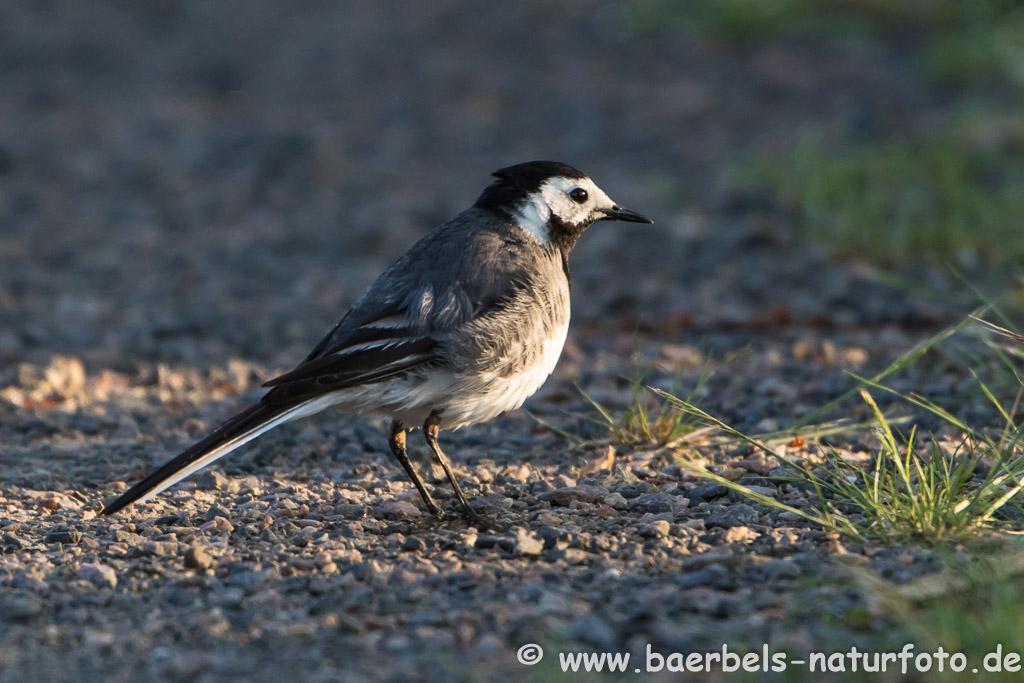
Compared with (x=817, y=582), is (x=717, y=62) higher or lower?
higher

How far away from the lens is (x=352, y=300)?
7.62 m

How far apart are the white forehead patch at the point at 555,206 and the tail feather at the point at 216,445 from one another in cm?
128

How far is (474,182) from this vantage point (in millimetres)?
9641

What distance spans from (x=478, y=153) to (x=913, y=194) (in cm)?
396

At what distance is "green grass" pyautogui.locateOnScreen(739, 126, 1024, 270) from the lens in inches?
280

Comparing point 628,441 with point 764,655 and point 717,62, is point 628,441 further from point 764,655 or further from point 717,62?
point 717,62

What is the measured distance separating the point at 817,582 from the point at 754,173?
5.91 m

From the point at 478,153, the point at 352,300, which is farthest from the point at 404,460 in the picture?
the point at 478,153

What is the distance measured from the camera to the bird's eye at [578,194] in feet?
16.7

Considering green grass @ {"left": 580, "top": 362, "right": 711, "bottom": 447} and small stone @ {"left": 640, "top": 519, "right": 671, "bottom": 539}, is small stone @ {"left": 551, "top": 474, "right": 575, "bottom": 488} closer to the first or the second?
green grass @ {"left": 580, "top": 362, "right": 711, "bottom": 447}

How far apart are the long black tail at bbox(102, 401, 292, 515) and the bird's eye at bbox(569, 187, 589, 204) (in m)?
1.62

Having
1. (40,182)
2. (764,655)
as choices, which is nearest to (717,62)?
(40,182)

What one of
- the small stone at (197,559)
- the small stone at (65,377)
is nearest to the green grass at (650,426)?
the small stone at (197,559)

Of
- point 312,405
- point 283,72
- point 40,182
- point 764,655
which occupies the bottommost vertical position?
point 764,655
